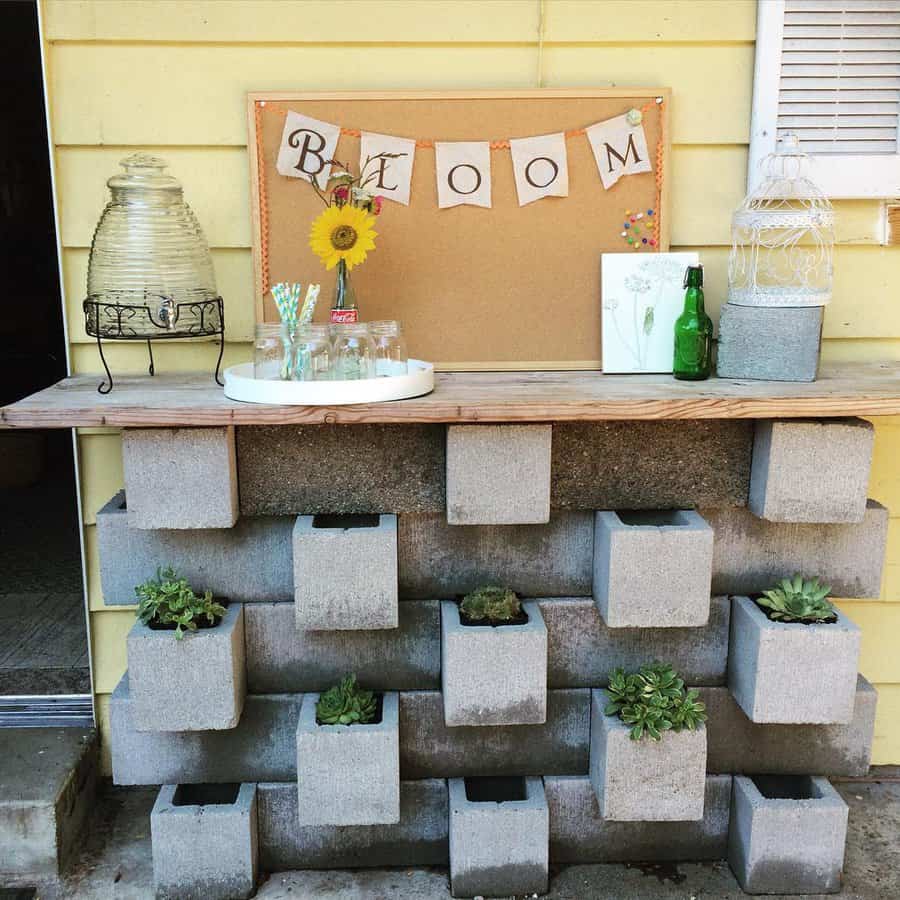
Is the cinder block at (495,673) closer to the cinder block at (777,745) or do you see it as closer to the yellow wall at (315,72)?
the cinder block at (777,745)

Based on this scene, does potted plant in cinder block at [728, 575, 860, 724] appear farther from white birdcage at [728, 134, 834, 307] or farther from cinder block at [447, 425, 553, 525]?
white birdcage at [728, 134, 834, 307]

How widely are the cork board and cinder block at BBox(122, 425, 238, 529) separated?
14.8 inches

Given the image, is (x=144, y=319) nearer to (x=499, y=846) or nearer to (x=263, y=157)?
(x=263, y=157)

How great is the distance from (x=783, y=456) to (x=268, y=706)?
3.78ft

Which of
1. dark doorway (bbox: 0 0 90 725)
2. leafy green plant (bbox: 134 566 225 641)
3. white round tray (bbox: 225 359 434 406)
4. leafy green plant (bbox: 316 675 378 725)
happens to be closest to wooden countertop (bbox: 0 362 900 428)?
white round tray (bbox: 225 359 434 406)

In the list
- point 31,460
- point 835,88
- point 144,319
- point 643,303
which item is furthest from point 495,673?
point 31,460

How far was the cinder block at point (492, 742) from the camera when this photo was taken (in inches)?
78.7

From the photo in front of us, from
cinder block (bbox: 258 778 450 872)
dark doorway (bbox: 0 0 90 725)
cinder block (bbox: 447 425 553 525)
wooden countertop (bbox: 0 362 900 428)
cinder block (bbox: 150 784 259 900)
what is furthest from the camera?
dark doorway (bbox: 0 0 90 725)

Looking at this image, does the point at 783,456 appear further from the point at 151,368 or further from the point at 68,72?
the point at 68,72

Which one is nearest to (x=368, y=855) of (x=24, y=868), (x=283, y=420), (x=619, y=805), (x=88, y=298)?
(x=619, y=805)

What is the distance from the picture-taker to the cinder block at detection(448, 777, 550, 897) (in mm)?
1903

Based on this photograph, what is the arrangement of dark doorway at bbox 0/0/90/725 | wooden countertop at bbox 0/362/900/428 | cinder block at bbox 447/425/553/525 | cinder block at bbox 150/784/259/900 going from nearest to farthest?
wooden countertop at bbox 0/362/900/428 < cinder block at bbox 447/425/553/525 < cinder block at bbox 150/784/259/900 < dark doorway at bbox 0/0/90/725

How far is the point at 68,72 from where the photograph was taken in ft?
6.38

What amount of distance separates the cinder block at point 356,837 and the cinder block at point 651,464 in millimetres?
693
